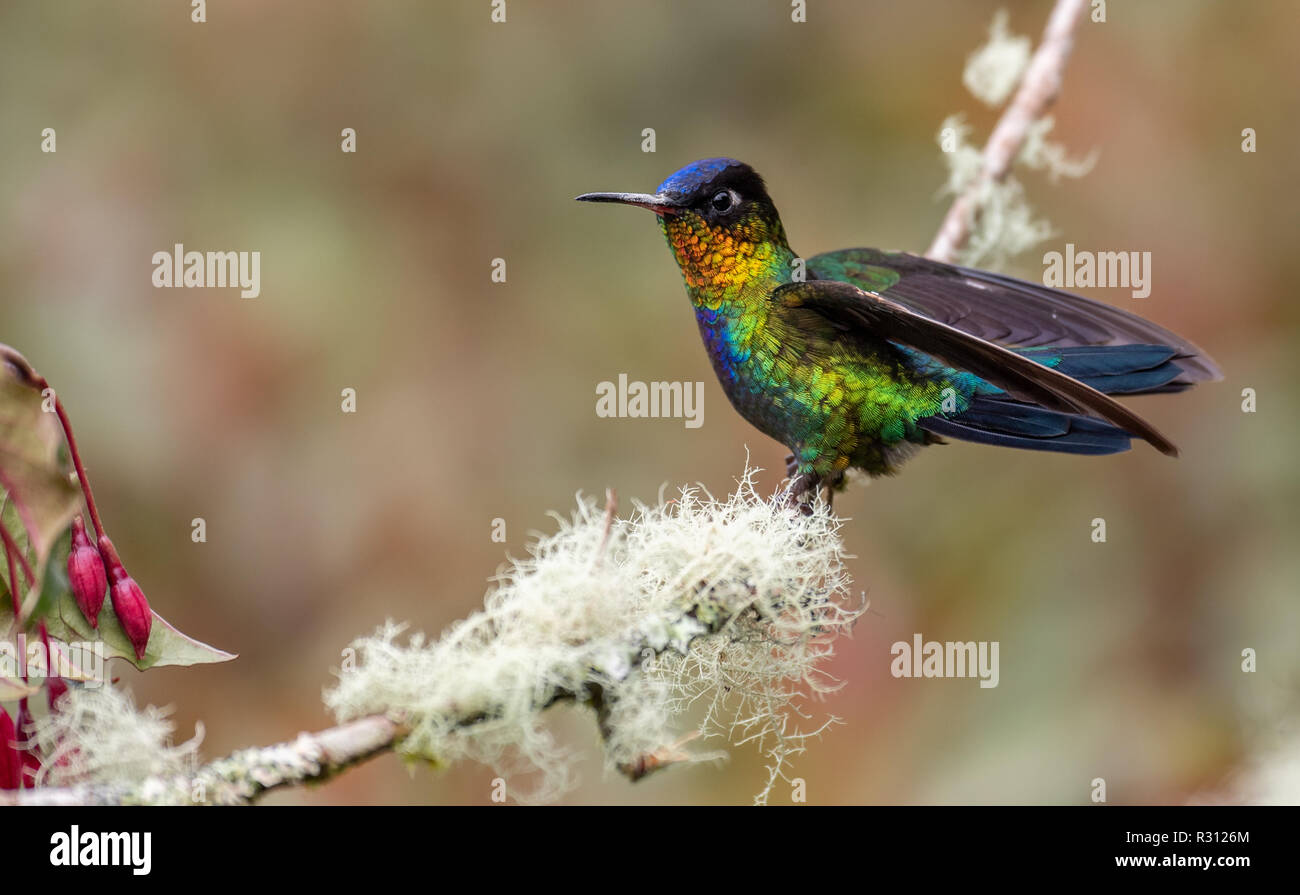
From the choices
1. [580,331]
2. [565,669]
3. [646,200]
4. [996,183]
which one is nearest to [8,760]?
[565,669]

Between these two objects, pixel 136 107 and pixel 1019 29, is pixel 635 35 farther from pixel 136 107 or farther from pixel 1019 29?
pixel 136 107

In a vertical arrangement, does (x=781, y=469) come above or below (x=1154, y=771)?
above

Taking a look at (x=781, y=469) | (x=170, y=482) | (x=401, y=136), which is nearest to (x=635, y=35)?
(x=401, y=136)

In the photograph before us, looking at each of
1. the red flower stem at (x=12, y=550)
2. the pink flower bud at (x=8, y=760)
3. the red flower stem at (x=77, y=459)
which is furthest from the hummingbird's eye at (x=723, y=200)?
the pink flower bud at (x=8, y=760)

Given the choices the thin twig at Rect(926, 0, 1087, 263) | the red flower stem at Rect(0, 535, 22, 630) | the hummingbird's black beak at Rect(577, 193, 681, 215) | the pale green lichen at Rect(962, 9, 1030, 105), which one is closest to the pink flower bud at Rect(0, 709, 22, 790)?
the red flower stem at Rect(0, 535, 22, 630)

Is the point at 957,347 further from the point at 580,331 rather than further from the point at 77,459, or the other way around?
the point at 580,331

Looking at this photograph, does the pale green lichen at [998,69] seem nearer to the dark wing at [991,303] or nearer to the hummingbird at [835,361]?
the dark wing at [991,303]

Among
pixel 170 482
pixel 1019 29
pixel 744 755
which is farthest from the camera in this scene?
pixel 1019 29

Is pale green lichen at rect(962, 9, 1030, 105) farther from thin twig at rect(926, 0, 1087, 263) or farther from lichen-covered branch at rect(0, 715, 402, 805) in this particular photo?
lichen-covered branch at rect(0, 715, 402, 805)
